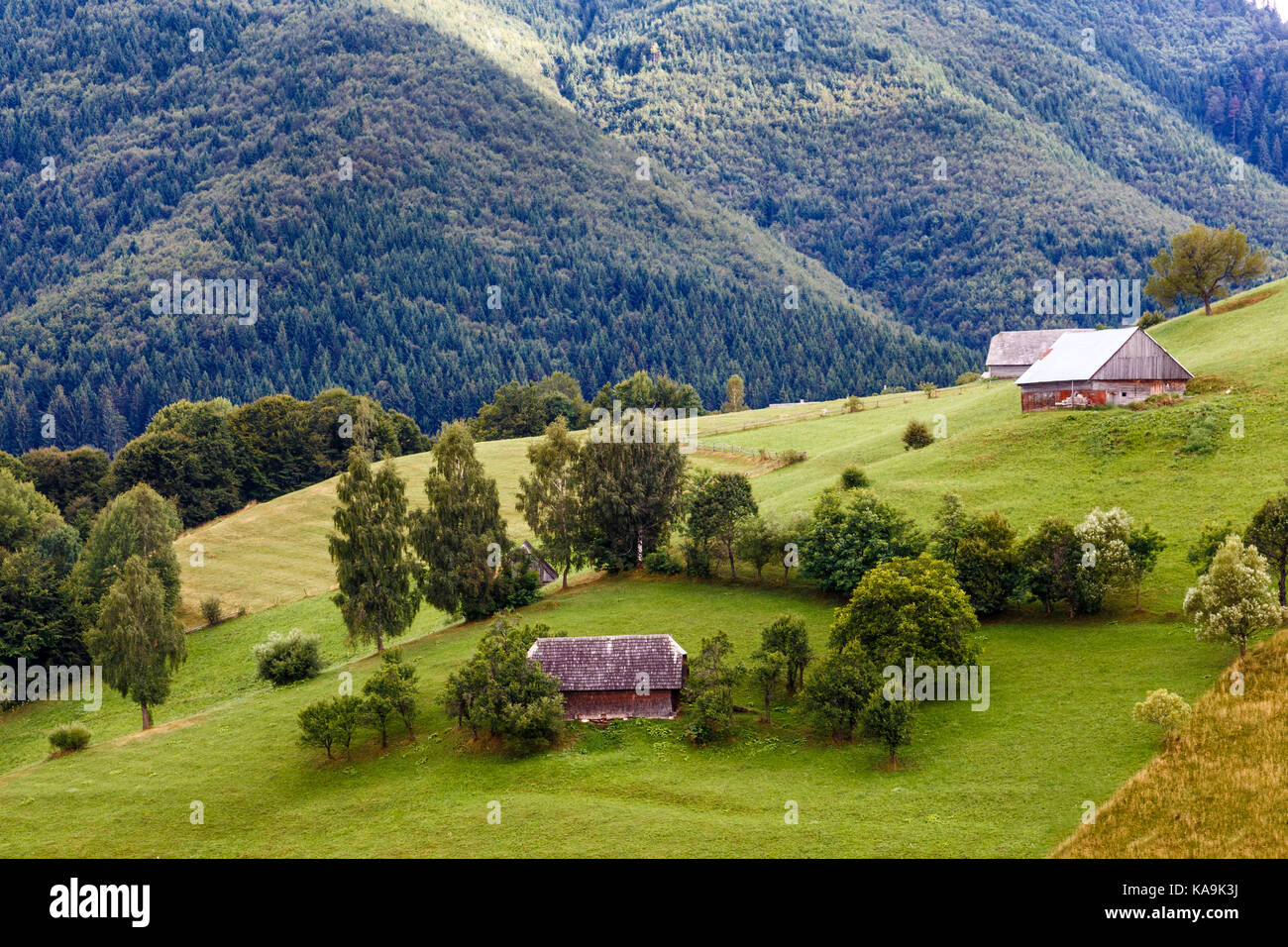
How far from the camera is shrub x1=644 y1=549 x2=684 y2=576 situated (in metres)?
73.9

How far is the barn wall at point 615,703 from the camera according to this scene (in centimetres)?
5372

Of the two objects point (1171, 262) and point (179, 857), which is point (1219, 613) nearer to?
point (179, 857)

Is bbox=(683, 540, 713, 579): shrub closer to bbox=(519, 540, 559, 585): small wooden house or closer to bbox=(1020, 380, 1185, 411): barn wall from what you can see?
bbox=(519, 540, 559, 585): small wooden house

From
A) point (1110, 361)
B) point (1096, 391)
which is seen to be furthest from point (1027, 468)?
point (1110, 361)

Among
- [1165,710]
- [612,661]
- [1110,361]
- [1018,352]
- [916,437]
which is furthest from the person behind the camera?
[1018,352]

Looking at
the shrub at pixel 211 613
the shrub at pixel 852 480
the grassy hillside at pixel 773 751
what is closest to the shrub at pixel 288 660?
the grassy hillside at pixel 773 751

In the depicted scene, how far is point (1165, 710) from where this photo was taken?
41312 millimetres

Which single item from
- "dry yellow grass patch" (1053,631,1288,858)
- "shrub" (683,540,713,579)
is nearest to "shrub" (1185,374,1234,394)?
"shrub" (683,540,713,579)

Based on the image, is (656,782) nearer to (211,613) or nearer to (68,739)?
(68,739)

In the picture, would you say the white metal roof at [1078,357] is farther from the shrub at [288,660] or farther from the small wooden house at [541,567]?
the shrub at [288,660]

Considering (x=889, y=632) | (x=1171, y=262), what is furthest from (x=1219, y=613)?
(x=1171, y=262)

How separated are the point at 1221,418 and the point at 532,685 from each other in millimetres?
51344

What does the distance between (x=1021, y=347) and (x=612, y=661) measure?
8875 centimetres

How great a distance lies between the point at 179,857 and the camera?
4259 cm
